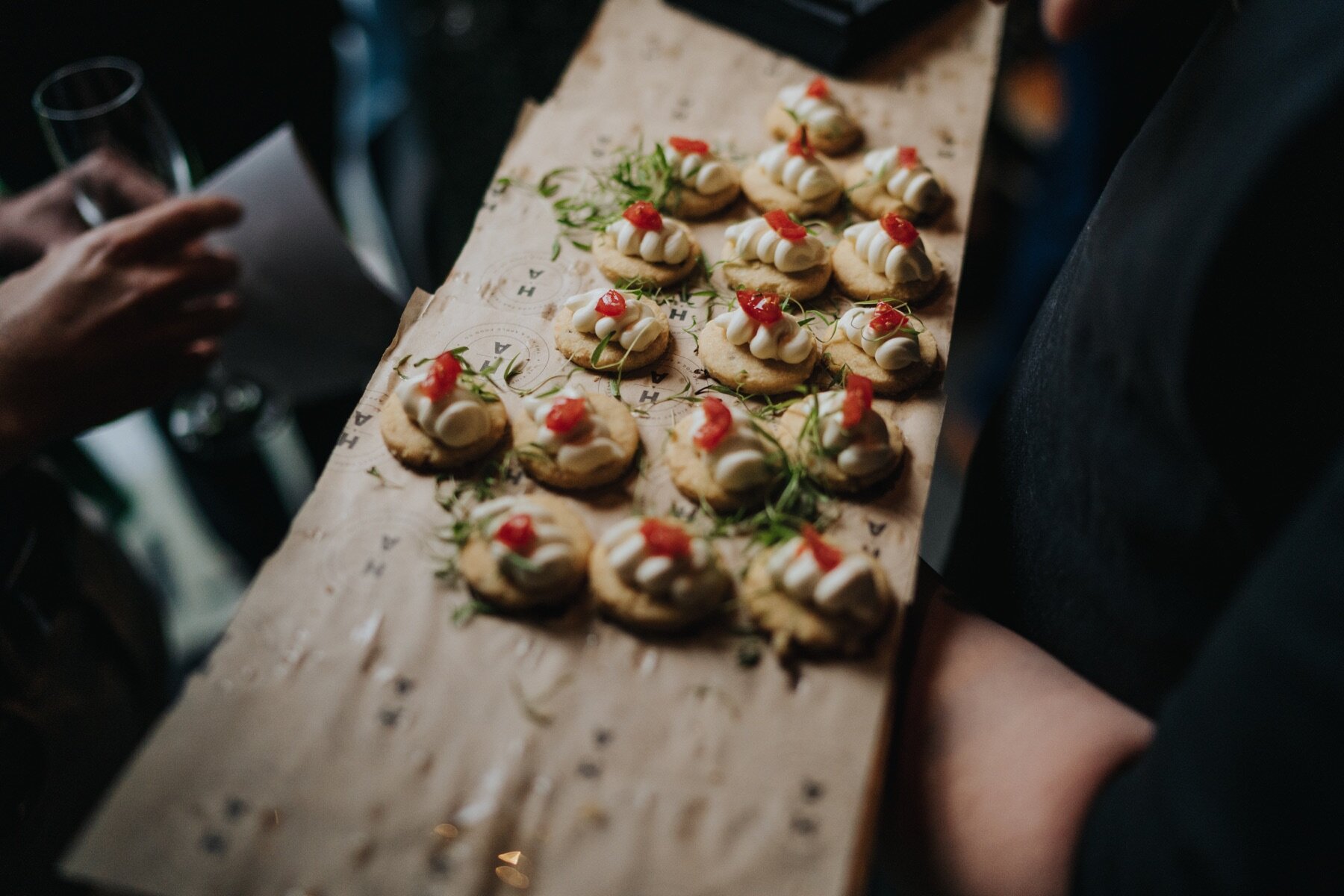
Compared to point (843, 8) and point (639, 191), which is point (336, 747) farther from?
point (843, 8)

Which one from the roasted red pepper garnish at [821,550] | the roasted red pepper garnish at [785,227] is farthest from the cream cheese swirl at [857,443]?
the roasted red pepper garnish at [785,227]

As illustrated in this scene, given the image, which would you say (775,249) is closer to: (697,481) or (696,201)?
(696,201)

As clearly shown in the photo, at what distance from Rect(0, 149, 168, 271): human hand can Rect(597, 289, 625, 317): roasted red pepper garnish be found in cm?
88

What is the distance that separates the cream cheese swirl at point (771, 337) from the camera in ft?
3.94

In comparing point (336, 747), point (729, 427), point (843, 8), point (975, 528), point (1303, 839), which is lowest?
point (975, 528)

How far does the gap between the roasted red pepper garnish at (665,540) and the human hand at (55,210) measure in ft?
3.70

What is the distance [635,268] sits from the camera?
1.32 meters

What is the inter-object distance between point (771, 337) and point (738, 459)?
23 centimetres

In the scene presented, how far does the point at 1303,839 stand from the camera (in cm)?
61

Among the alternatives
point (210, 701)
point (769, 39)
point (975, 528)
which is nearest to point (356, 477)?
point (210, 701)

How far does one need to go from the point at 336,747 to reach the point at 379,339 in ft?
2.95

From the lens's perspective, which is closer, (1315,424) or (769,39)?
(1315,424)

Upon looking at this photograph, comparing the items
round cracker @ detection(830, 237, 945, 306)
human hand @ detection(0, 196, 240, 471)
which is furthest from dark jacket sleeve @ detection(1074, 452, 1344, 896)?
human hand @ detection(0, 196, 240, 471)

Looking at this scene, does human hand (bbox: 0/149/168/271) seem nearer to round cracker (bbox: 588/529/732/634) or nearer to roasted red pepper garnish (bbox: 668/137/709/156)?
roasted red pepper garnish (bbox: 668/137/709/156)
